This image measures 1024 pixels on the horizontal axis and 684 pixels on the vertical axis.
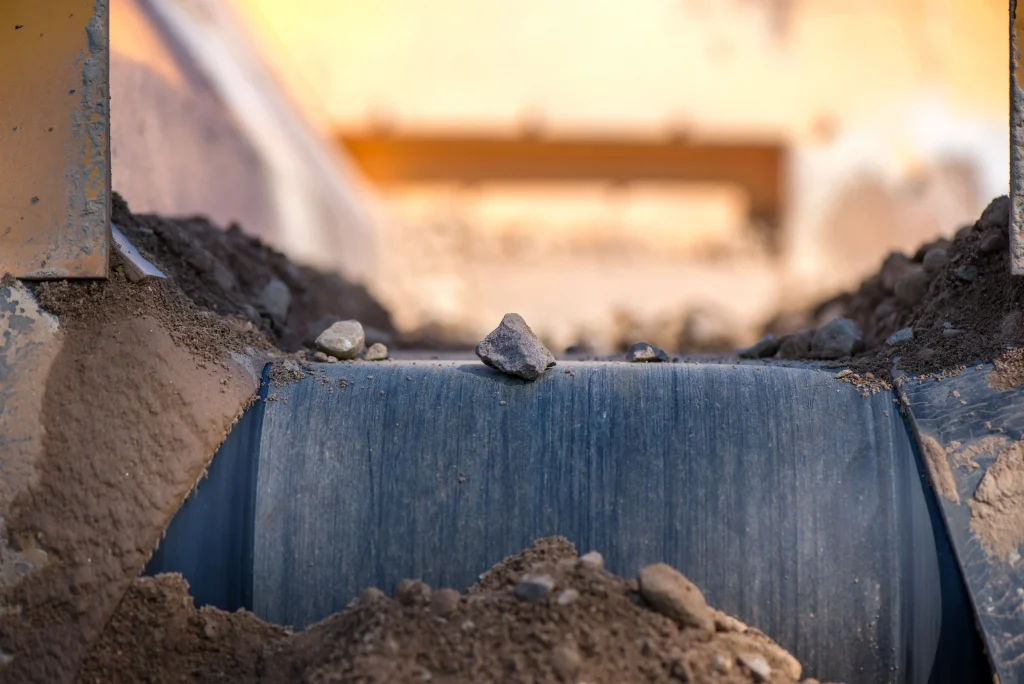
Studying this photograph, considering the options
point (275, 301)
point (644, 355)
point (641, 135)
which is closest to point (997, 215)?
point (644, 355)

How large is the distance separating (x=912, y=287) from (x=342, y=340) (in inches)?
44.1

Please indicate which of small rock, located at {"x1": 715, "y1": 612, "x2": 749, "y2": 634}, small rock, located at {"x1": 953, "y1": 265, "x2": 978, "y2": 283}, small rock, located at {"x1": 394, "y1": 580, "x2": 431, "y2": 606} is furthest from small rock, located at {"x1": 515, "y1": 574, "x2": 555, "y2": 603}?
small rock, located at {"x1": 953, "y1": 265, "x2": 978, "y2": 283}

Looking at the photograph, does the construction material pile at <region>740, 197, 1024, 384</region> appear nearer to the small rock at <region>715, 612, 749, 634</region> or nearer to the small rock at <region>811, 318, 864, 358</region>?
the small rock at <region>811, 318, 864, 358</region>

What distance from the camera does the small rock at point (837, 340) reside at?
183 centimetres

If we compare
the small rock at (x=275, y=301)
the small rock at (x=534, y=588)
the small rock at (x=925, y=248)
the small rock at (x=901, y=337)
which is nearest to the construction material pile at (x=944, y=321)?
the small rock at (x=901, y=337)

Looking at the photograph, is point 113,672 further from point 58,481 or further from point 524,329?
point 524,329

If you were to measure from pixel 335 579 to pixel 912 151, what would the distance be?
544 cm

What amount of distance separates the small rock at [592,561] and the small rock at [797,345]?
0.72m

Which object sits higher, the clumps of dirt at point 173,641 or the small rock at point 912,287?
the small rock at point 912,287

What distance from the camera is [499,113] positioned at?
232 inches

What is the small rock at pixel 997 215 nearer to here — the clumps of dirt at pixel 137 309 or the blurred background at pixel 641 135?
the clumps of dirt at pixel 137 309

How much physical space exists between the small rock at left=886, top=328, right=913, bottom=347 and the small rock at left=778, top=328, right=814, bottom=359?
0.63 ft

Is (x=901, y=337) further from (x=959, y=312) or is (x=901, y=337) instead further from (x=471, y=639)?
(x=471, y=639)

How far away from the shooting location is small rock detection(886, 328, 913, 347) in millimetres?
1692
